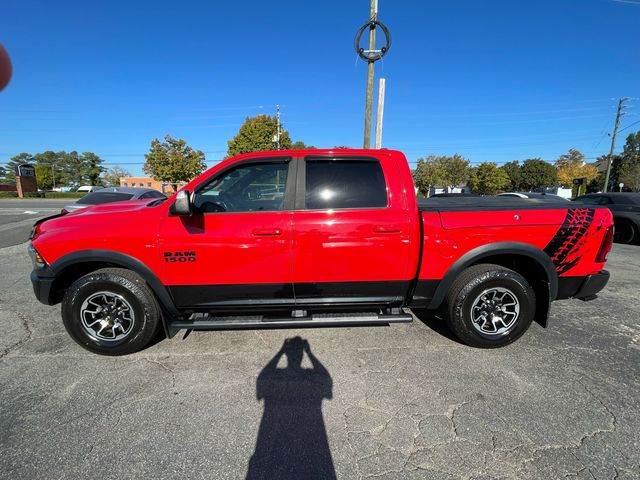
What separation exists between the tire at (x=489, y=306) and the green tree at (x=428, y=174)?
57.8 metres

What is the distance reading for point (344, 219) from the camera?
2.84m

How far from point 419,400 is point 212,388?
168 cm

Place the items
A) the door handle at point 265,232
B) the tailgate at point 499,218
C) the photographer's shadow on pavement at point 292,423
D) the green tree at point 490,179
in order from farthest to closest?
the green tree at point 490,179 → the tailgate at point 499,218 → the door handle at point 265,232 → the photographer's shadow on pavement at point 292,423

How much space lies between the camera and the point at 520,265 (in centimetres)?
333

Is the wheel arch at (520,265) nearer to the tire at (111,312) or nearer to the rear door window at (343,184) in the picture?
the rear door window at (343,184)

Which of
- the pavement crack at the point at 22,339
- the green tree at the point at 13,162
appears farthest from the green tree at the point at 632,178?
the green tree at the point at 13,162

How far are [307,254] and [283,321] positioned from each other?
2.18 feet


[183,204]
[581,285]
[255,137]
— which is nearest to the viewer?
[183,204]

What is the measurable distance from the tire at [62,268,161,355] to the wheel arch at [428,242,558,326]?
2.79 meters

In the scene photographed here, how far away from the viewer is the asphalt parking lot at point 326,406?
1891 mm

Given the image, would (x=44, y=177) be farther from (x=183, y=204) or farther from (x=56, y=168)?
(x=183, y=204)

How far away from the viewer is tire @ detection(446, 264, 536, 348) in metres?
3.02

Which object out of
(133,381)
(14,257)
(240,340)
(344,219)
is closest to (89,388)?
(133,381)

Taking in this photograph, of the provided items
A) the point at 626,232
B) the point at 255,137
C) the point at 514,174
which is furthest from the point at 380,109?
the point at 514,174
